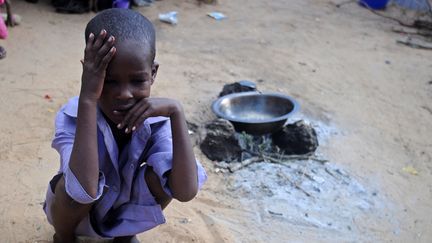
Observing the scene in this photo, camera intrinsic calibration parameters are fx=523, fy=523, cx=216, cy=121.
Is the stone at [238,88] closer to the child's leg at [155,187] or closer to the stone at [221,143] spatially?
the stone at [221,143]

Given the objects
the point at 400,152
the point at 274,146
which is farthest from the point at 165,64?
the point at 400,152

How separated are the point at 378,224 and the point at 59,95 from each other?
2.25 meters

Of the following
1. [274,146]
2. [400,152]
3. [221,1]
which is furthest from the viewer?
[221,1]

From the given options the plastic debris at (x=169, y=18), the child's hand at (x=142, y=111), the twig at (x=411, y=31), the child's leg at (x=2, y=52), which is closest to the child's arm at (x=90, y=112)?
the child's hand at (x=142, y=111)

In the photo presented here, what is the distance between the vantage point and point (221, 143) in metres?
3.07

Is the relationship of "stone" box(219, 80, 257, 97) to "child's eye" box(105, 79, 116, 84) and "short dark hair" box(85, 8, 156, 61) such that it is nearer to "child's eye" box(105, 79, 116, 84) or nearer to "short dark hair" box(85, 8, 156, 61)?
"short dark hair" box(85, 8, 156, 61)

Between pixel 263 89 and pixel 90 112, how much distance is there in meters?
2.67

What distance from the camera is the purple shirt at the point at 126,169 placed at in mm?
1823

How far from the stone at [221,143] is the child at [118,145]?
1.12m

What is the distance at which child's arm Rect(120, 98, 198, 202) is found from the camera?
170 centimetres

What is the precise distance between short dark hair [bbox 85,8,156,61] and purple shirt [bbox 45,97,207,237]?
29 centimetres

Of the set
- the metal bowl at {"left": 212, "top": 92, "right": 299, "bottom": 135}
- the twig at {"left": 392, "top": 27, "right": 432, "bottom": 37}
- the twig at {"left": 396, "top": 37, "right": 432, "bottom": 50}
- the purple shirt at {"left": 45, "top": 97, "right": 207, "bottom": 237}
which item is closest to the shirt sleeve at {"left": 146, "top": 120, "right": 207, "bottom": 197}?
the purple shirt at {"left": 45, "top": 97, "right": 207, "bottom": 237}

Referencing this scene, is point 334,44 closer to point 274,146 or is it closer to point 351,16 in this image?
point 351,16

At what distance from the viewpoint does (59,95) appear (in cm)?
363
